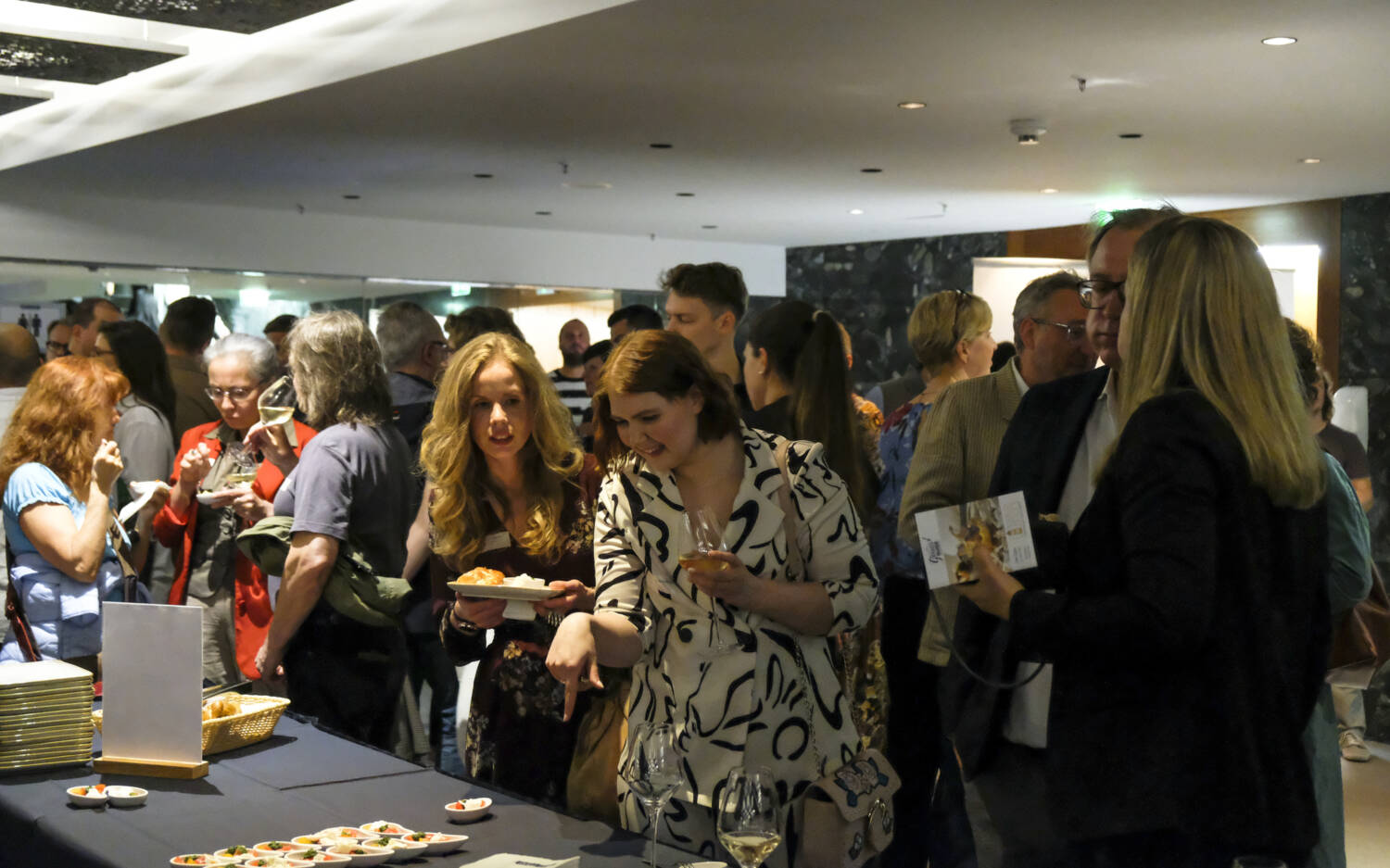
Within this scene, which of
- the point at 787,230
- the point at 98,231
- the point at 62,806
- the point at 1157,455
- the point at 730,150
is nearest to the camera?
the point at 1157,455

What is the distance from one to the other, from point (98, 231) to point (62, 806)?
26.5ft

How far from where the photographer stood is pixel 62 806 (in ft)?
6.95

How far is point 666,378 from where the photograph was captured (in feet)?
7.16

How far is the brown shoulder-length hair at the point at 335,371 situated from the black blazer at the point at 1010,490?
1.78 meters

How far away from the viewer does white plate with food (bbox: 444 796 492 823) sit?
1.98 m

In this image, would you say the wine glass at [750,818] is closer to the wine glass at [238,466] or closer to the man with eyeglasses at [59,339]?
the wine glass at [238,466]

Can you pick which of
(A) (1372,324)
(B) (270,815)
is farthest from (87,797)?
(A) (1372,324)

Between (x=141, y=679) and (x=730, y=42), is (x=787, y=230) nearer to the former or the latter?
(x=730, y=42)

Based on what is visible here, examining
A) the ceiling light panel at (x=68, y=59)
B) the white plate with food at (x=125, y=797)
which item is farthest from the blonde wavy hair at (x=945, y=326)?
the ceiling light panel at (x=68, y=59)

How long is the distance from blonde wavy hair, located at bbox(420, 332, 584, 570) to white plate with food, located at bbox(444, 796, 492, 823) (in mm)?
631

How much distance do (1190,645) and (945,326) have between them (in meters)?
2.34

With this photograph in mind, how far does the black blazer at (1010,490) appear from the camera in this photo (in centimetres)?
199

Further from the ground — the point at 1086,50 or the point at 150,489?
the point at 1086,50

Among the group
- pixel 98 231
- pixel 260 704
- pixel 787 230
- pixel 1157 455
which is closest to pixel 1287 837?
pixel 1157 455
